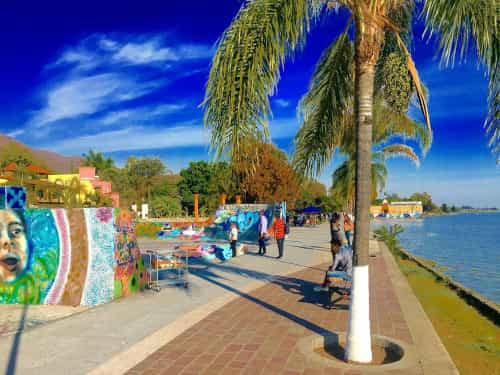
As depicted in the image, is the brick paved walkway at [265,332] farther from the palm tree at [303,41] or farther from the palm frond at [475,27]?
the palm frond at [475,27]

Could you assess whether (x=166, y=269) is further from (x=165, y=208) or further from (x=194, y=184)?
(x=194, y=184)

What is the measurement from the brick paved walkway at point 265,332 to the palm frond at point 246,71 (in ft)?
7.98

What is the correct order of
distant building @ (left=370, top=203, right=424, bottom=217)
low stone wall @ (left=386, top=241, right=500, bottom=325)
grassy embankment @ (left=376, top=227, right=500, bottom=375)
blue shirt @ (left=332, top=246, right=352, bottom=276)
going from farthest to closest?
distant building @ (left=370, top=203, right=424, bottom=217)
low stone wall @ (left=386, top=241, right=500, bottom=325)
blue shirt @ (left=332, top=246, right=352, bottom=276)
grassy embankment @ (left=376, top=227, right=500, bottom=375)

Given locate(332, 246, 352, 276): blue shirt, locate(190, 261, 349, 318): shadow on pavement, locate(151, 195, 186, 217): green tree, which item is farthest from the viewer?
locate(151, 195, 186, 217): green tree

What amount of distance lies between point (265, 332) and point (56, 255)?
457cm

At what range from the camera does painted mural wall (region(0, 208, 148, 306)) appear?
8.09 metres

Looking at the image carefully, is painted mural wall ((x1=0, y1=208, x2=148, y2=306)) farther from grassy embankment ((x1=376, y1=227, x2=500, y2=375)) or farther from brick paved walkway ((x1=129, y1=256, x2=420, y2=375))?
grassy embankment ((x1=376, y1=227, x2=500, y2=375))

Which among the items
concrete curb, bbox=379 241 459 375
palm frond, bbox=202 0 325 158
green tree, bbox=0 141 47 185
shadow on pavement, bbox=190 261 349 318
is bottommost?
shadow on pavement, bbox=190 261 349 318

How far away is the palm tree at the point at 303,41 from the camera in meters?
4.43

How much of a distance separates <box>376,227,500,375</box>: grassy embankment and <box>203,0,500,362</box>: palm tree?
5.78 ft

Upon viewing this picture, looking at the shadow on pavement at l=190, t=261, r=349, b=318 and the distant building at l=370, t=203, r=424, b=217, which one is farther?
the distant building at l=370, t=203, r=424, b=217

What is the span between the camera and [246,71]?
446 cm

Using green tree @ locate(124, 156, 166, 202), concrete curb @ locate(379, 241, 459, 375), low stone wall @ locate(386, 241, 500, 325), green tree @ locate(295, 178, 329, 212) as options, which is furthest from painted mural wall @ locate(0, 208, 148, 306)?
green tree @ locate(124, 156, 166, 202)

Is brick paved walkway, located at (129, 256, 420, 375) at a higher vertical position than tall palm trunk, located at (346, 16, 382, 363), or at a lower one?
lower
